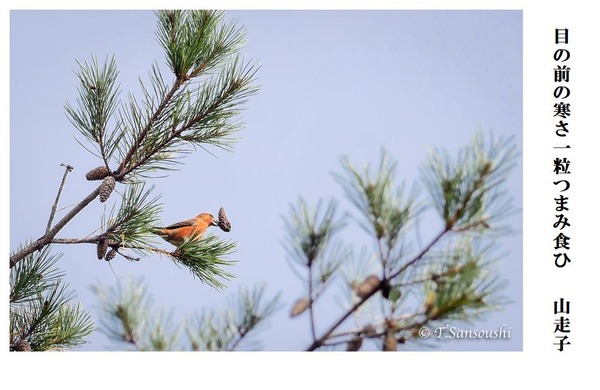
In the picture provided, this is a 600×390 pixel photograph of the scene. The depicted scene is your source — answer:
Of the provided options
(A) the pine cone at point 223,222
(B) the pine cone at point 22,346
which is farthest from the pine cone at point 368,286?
(B) the pine cone at point 22,346

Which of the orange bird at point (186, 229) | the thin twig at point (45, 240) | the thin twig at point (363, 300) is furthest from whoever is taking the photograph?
the orange bird at point (186, 229)

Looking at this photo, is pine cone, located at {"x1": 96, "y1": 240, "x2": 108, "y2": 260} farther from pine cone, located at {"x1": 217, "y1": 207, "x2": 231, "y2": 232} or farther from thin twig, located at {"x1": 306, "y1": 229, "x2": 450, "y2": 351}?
thin twig, located at {"x1": 306, "y1": 229, "x2": 450, "y2": 351}

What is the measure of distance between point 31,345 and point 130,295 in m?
0.38

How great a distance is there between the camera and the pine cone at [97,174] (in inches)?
53.0

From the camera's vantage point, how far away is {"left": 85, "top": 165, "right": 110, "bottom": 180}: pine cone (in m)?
1.35

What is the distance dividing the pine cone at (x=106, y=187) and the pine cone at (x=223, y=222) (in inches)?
8.4

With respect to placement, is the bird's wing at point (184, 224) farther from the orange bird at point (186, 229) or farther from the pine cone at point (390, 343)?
the pine cone at point (390, 343)

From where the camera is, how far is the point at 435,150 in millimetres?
898

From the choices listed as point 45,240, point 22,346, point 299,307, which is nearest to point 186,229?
point 45,240

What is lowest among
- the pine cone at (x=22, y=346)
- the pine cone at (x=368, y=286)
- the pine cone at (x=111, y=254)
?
the pine cone at (x=22, y=346)

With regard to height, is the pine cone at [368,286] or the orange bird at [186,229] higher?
the orange bird at [186,229]

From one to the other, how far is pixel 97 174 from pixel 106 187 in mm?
58

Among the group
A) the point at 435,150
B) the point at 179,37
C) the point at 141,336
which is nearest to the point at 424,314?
the point at 435,150

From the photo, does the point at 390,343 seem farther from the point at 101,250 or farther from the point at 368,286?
the point at 101,250
